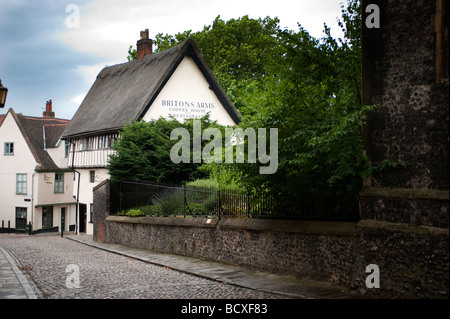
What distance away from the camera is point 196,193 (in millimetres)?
15648

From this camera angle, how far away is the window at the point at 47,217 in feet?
129

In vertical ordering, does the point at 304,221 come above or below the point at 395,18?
below

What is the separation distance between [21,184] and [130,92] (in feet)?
56.2

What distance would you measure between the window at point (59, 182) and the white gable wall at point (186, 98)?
682 inches

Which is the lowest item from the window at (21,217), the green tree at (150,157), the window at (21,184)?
the window at (21,217)

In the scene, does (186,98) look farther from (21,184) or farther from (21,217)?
(21,217)

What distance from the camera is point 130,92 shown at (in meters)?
29.0

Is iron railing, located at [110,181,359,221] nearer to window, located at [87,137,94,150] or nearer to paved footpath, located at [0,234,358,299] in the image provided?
paved footpath, located at [0,234,358,299]

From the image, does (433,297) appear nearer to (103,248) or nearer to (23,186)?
(103,248)

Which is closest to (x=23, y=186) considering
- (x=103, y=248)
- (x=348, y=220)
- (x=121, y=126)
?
(x=121, y=126)

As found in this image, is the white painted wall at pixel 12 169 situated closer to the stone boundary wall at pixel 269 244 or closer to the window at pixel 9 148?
the window at pixel 9 148

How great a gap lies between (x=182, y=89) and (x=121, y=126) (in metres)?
4.18

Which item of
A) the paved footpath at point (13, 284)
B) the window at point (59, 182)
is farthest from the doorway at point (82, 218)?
the paved footpath at point (13, 284)

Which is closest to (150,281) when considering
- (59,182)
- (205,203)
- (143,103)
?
(205,203)
